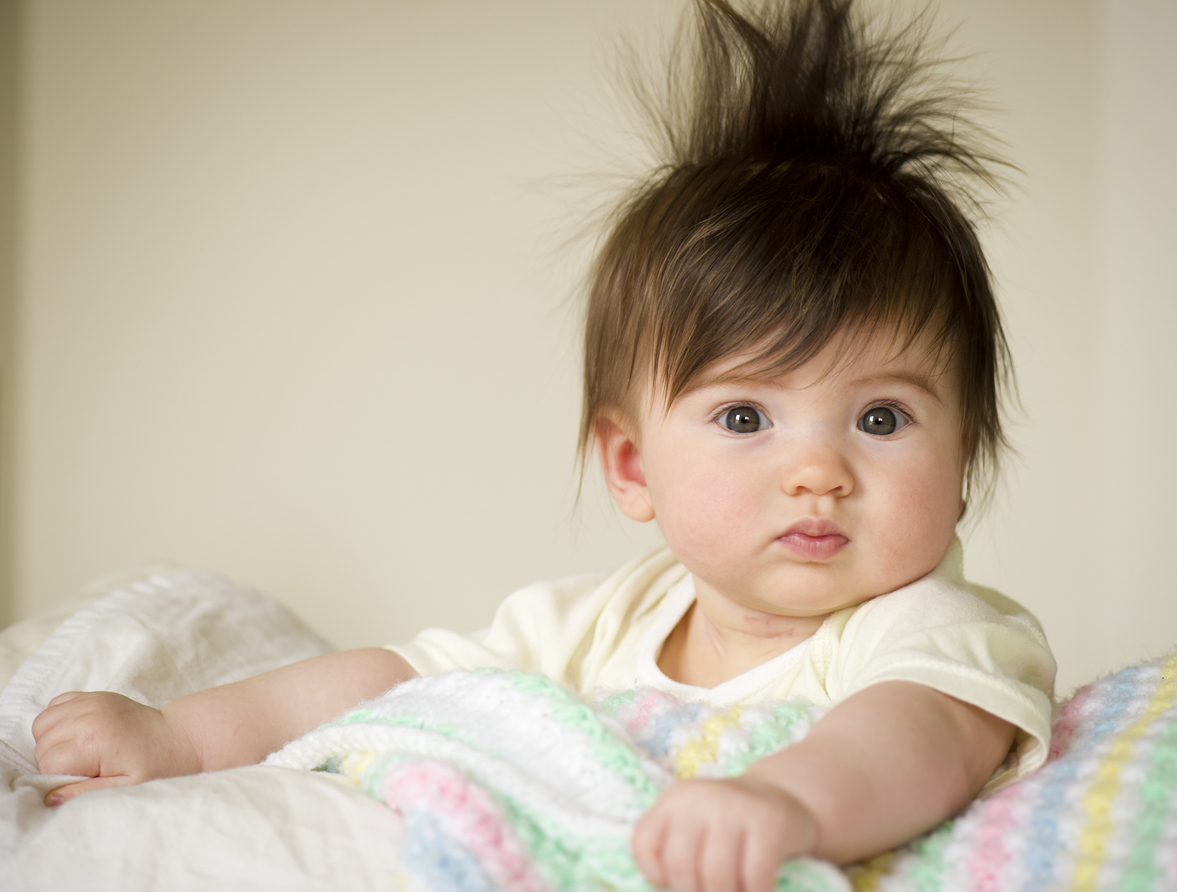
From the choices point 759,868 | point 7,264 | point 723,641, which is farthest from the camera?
point 7,264

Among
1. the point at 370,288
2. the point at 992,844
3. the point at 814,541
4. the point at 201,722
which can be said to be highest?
the point at 370,288

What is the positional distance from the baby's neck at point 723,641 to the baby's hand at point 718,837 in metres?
0.43

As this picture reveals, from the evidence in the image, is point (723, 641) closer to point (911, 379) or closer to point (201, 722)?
point (911, 379)

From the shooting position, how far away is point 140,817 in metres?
0.59

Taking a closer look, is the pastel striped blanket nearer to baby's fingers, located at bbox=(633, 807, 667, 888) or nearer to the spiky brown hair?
baby's fingers, located at bbox=(633, 807, 667, 888)

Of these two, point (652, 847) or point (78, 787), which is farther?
point (78, 787)

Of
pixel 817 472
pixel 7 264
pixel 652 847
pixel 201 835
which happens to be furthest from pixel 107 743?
pixel 7 264

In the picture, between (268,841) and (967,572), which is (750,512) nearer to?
(268,841)

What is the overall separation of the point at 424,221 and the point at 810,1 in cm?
114

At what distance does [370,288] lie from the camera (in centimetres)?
203

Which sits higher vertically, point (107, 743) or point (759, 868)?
point (759, 868)

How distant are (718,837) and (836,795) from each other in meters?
0.09

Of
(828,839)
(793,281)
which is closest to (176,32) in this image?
(793,281)

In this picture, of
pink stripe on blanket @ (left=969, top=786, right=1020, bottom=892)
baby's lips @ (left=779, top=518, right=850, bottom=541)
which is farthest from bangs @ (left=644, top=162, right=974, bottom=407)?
pink stripe on blanket @ (left=969, top=786, right=1020, bottom=892)
